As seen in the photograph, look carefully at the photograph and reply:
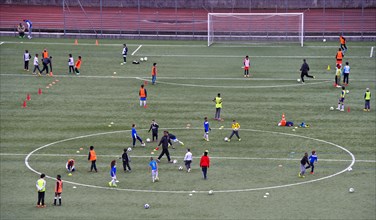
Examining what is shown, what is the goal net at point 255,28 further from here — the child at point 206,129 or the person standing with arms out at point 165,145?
the person standing with arms out at point 165,145

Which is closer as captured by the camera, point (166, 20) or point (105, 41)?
point (105, 41)

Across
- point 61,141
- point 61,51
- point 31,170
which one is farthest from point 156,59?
point 31,170

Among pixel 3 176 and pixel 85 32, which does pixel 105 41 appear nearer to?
pixel 85 32

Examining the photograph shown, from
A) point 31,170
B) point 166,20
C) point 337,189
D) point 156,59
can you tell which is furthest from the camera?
point 166,20

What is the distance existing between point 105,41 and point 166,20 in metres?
9.40

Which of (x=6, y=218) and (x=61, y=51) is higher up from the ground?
(x=61, y=51)

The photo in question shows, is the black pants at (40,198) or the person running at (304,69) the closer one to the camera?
the black pants at (40,198)

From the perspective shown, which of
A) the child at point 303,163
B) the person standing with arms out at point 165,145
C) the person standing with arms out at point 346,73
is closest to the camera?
the child at point 303,163

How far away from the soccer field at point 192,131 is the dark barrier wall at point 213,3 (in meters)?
13.0

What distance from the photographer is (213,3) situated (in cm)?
10450

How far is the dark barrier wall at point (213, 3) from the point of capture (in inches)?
4063

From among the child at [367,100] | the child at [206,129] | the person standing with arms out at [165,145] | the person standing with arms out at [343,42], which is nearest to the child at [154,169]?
the person standing with arms out at [165,145]

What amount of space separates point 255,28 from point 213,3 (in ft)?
33.8

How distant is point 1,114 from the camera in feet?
217
